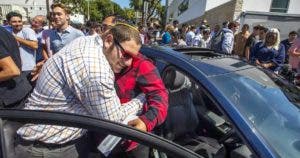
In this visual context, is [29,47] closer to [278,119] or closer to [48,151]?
[48,151]

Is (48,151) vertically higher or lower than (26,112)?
lower

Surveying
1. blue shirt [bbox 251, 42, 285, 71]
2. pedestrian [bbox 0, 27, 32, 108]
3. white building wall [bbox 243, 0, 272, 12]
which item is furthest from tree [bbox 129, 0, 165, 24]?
pedestrian [bbox 0, 27, 32, 108]

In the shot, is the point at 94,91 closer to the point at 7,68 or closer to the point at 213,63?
the point at 213,63

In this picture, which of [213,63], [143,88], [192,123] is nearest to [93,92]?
[143,88]

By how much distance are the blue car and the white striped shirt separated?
682 mm

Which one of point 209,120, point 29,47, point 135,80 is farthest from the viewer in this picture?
point 29,47

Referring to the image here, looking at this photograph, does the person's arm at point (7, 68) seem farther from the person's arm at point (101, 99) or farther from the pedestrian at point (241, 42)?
the pedestrian at point (241, 42)

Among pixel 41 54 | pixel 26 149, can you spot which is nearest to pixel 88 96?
pixel 26 149

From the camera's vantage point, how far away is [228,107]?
202 centimetres

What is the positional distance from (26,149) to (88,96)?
1.44 ft

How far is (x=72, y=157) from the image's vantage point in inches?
→ 76.8

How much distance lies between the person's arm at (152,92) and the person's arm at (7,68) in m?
1.22

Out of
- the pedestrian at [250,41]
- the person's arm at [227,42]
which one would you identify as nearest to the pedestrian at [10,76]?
the person's arm at [227,42]

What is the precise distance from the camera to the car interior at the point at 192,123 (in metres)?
2.58
